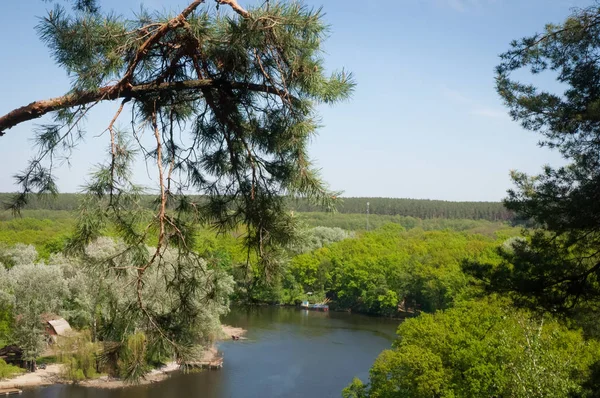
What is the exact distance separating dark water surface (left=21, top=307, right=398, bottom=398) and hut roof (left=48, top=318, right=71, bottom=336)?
254 cm

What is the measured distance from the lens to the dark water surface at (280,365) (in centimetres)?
1712

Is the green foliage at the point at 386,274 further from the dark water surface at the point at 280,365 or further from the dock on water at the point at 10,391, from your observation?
the dock on water at the point at 10,391

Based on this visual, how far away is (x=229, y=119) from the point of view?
10.2ft

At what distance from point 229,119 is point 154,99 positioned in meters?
0.41

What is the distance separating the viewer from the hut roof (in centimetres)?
1983

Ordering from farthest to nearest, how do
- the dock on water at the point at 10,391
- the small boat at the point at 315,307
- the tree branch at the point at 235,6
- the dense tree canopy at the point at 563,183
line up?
the small boat at the point at 315,307
the dock on water at the point at 10,391
the dense tree canopy at the point at 563,183
the tree branch at the point at 235,6

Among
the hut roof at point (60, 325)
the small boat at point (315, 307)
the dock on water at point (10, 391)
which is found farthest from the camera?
the small boat at point (315, 307)

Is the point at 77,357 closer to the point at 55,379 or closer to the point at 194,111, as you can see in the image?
the point at 55,379

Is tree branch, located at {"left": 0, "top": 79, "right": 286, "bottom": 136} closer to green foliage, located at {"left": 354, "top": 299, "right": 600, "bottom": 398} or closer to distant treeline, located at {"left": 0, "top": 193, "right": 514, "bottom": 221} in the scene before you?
green foliage, located at {"left": 354, "top": 299, "right": 600, "bottom": 398}

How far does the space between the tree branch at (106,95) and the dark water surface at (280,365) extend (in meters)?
9.01

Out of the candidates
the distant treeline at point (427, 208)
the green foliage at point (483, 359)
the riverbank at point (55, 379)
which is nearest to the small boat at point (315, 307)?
the riverbank at point (55, 379)

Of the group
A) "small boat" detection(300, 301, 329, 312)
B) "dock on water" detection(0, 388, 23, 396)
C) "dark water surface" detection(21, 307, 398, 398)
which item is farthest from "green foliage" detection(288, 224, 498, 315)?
"dock on water" detection(0, 388, 23, 396)

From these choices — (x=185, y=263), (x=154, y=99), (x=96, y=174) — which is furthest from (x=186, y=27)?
(x=185, y=263)

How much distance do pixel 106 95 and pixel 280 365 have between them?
59.7ft
